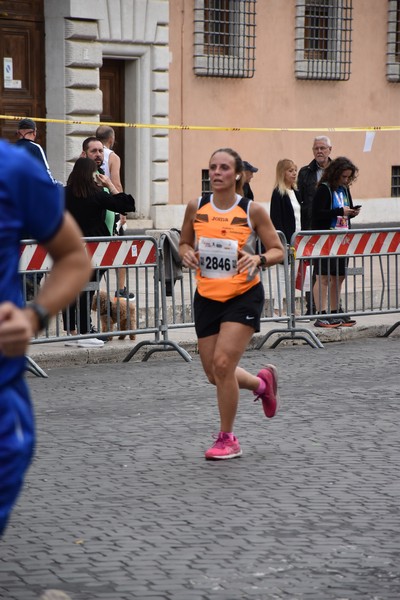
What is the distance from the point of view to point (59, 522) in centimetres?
656

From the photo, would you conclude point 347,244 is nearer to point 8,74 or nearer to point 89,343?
point 89,343

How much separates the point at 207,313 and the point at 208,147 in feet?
54.0

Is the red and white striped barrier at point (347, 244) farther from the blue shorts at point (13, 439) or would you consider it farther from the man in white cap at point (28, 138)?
the blue shorts at point (13, 439)

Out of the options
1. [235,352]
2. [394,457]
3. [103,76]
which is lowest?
[394,457]

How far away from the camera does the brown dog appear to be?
1290 cm

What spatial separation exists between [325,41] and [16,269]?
23335mm

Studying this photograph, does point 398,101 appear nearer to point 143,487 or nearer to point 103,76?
point 103,76

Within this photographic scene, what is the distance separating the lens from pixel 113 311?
13.0 m

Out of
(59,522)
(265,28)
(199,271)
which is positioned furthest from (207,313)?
(265,28)

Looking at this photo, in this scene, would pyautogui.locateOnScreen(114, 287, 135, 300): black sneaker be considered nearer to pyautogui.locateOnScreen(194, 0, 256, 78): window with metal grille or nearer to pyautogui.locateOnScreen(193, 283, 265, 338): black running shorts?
pyautogui.locateOnScreen(193, 283, 265, 338): black running shorts

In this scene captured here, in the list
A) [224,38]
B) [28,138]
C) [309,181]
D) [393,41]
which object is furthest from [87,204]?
[393,41]

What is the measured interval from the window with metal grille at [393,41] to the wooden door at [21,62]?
859 cm

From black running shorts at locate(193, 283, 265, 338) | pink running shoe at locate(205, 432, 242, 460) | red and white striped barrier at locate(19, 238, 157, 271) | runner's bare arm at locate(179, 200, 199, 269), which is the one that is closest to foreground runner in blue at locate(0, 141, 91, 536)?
pink running shoe at locate(205, 432, 242, 460)

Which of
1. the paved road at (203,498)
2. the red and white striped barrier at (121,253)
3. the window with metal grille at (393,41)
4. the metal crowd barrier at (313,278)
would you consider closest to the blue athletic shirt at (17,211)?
the paved road at (203,498)
